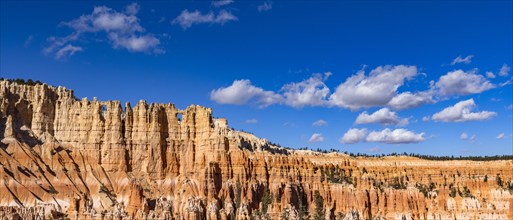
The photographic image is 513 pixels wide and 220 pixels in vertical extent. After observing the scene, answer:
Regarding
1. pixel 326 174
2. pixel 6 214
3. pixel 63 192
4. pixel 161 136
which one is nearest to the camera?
pixel 6 214

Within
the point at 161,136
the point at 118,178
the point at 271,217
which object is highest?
the point at 161,136

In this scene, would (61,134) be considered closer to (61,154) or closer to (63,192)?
(61,154)

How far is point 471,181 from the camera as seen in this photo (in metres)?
128

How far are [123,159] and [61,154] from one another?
33.9 ft

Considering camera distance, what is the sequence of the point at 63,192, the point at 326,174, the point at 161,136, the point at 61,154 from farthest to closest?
the point at 326,174 < the point at 161,136 < the point at 61,154 < the point at 63,192

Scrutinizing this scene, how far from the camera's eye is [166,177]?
372 ft

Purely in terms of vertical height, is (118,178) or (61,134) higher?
(61,134)

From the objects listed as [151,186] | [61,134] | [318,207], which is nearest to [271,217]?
[318,207]

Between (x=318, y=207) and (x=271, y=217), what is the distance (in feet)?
36.2

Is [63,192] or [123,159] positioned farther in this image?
[123,159]

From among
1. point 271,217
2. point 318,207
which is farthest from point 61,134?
point 318,207

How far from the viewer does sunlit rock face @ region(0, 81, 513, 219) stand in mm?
101875

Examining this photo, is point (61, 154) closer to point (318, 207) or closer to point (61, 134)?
point (61, 134)

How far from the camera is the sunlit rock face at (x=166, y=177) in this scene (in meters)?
102
